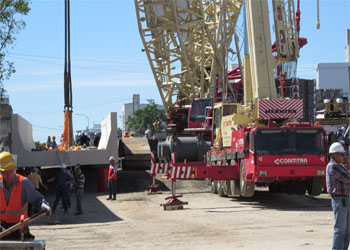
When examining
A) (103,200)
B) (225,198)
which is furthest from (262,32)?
(103,200)

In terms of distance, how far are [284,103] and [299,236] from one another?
8.54 metres

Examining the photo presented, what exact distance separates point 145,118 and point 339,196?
Result: 127341 millimetres

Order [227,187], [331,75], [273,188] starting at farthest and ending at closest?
[331,75], [273,188], [227,187]

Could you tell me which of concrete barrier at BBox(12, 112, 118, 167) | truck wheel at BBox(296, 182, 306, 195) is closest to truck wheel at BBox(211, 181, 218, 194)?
truck wheel at BBox(296, 182, 306, 195)

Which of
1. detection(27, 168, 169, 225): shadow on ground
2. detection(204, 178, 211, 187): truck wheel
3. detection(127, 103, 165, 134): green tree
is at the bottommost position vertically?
detection(27, 168, 169, 225): shadow on ground

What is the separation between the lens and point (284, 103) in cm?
2161

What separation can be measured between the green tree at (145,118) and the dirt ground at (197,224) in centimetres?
10983

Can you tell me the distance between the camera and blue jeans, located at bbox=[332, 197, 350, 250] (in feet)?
32.7

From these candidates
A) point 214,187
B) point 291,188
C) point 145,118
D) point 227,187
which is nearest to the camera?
point 227,187

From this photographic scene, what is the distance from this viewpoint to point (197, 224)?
16781mm

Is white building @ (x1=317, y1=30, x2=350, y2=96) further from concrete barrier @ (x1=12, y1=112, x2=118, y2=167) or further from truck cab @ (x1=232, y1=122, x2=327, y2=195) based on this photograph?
truck cab @ (x1=232, y1=122, x2=327, y2=195)

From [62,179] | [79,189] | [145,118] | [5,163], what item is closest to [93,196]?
[62,179]

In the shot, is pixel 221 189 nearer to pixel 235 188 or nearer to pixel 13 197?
pixel 235 188

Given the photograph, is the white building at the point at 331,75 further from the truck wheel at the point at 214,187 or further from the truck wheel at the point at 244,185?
the truck wheel at the point at 244,185
